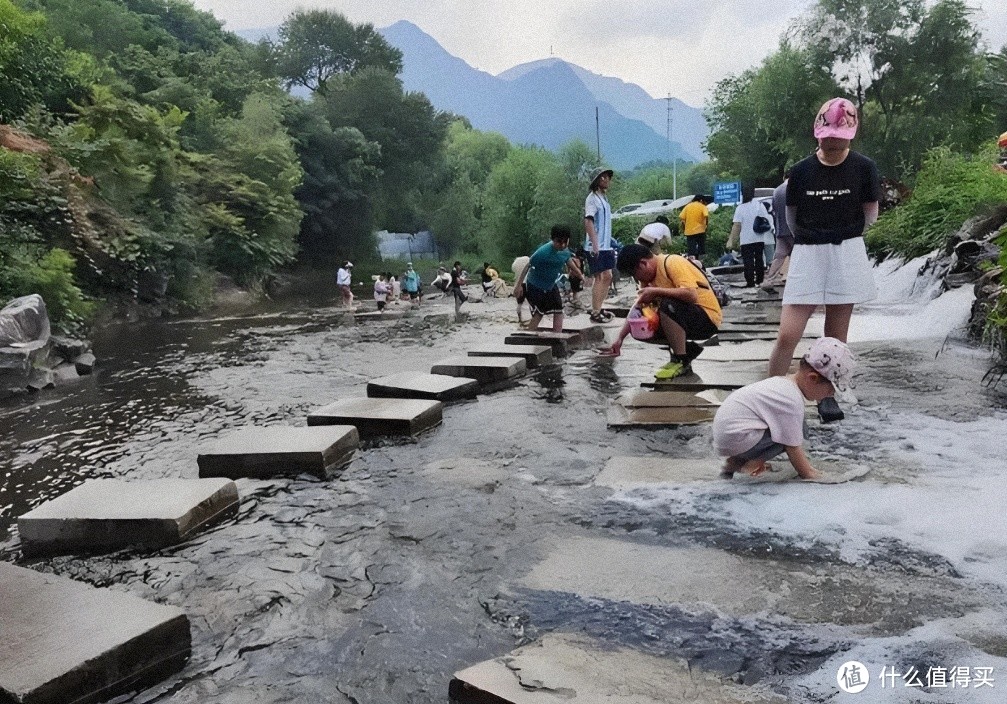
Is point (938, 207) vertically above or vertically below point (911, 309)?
above

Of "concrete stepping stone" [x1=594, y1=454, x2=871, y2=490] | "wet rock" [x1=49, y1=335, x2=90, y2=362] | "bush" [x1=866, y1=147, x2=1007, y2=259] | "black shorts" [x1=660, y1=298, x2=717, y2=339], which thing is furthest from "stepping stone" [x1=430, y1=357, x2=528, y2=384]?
"bush" [x1=866, y1=147, x2=1007, y2=259]

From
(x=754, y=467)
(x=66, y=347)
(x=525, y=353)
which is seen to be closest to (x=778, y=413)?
(x=754, y=467)

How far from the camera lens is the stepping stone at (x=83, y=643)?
2027mm

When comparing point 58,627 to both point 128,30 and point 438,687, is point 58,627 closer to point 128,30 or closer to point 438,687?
point 438,687

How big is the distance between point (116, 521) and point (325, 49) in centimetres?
6038

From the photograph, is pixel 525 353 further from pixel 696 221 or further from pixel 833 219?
pixel 696 221

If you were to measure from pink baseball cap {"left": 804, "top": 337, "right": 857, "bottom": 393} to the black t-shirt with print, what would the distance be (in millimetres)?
1487

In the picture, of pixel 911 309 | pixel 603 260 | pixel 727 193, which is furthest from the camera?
pixel 727 193

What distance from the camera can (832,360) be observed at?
3311 mm

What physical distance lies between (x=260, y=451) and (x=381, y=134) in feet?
155

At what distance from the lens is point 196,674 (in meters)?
2.23

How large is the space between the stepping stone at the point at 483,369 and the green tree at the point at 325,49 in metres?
54.1

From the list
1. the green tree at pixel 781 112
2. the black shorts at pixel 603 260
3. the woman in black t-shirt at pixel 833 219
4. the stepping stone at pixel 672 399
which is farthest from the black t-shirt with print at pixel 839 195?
the green tree at pixel 781 112

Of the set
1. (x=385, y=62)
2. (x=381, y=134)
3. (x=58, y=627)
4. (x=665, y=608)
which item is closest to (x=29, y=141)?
(x=58, y=627)
